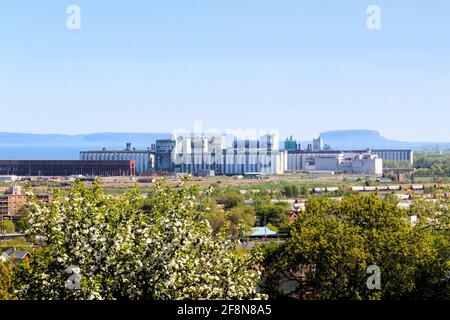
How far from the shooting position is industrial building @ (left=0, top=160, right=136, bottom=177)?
316 ft

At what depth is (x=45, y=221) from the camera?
8.72 m

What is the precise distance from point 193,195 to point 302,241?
635 cm

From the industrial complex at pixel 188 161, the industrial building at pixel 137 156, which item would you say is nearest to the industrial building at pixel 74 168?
the industrial complex at pixel 188 161

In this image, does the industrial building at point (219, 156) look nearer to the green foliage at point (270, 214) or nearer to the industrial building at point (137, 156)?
the industrial building at point (137, 156)

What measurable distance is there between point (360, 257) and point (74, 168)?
84.6 metres

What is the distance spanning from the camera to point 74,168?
96.4 meters

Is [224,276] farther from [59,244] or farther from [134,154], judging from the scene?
[134,154]

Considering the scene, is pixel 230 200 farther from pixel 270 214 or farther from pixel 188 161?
pixel 188 161

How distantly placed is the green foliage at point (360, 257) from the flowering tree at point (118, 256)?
577 centimetres

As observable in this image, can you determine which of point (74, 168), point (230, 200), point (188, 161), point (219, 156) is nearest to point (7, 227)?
point (230, 200)

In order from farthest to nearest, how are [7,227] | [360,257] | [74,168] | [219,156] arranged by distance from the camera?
[219,156] → [74,168] → [7,227] → [360,257]

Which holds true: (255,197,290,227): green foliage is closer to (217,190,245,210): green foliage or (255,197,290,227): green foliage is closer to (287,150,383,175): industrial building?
(217,190,245,210): green foliage

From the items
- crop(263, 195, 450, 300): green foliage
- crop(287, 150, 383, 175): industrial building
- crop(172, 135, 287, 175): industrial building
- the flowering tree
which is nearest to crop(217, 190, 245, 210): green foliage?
crop(263, 195, 450, 300): green foliage

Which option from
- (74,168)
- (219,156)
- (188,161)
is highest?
(219,156)
